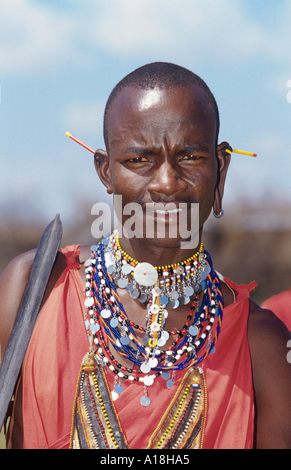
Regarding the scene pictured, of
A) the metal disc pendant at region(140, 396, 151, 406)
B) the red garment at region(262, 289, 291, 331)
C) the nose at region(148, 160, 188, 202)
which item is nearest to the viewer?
the nose at region(148, 160, 188, 202)

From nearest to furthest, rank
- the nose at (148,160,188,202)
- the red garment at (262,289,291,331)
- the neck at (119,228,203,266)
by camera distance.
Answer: the nose at (148,160,188,202)
the neck at (119,228,203,266)
the red garment at (262,289,291,331)

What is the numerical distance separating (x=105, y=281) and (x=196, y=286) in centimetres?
37

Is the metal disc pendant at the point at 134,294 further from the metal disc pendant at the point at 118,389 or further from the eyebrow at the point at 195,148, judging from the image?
the eyebrow at the point at 195,148

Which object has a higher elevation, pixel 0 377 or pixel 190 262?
pixel 190 262

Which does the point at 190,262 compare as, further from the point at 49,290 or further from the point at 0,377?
the point at 0,377

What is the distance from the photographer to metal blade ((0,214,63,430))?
1.61 m

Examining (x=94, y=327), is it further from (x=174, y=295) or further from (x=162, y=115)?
(x=162, y=115)

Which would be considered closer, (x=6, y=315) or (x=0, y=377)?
(x=0, y=377)

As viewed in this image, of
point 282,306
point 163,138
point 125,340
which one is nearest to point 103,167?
point 163,138

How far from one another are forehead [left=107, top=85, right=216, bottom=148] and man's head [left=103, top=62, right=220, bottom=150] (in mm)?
22

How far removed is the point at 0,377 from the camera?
1.62 meters

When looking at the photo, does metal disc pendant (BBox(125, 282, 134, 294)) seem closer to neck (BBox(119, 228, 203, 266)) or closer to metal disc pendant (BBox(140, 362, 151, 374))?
neck (BBox(119, 228, 203, 266))

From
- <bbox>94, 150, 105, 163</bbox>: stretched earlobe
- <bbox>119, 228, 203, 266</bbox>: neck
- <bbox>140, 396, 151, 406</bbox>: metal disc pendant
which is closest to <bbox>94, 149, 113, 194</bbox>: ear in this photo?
<bbox>94, 150, 105, 163</bbox>: stretched earlobe
